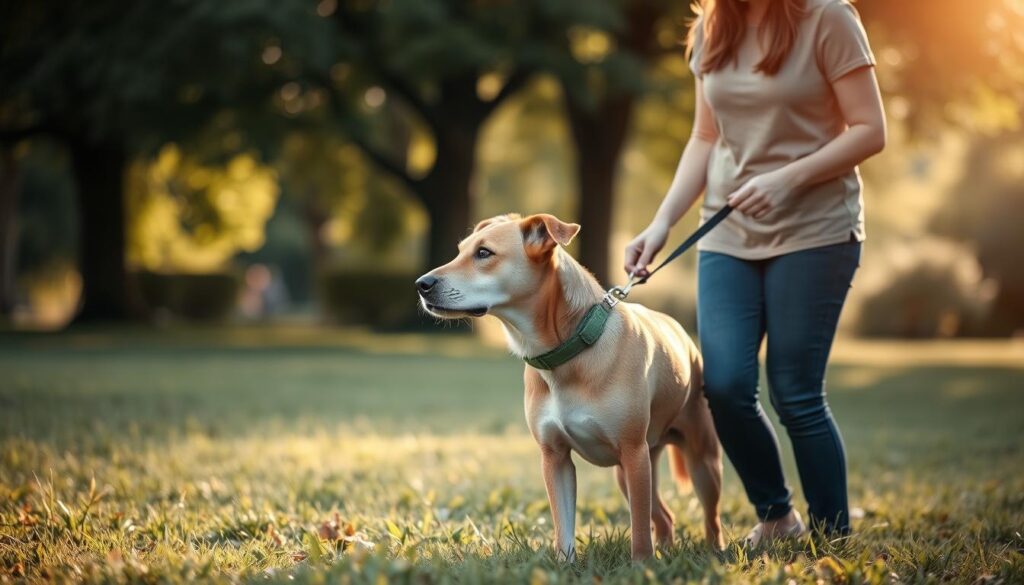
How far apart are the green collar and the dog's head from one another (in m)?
0.27

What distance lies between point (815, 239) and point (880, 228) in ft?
161

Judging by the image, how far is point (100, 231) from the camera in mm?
23719

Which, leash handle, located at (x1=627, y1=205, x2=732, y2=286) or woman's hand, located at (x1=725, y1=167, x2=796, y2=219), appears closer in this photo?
woman's hand, located at (x1=725, y1=167, x2=796, y2=219)

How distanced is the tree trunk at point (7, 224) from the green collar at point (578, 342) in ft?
91.6

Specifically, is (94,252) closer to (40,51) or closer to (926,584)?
(40,51)

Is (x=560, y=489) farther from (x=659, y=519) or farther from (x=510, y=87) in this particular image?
(x=510, y=87)

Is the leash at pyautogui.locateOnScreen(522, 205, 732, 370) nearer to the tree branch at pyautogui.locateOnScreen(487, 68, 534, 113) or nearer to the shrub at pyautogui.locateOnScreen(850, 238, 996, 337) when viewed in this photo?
the tree branch at pyautogui.locateOnScreen(487, 68, 534, 113)

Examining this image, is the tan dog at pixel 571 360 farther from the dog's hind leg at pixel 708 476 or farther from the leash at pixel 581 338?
the dog's hind leg at pixel 708 476

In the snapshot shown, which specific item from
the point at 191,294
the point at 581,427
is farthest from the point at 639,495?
the point at 191,294

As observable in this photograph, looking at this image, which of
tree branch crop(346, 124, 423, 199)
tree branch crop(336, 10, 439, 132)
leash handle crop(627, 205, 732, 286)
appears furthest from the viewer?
tree branch crop(346, 124, 423, 199)

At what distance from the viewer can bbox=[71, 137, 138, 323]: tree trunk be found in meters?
23.6

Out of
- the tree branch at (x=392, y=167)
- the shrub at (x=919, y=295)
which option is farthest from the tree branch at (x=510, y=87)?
the shrub at (x=919, y=295)

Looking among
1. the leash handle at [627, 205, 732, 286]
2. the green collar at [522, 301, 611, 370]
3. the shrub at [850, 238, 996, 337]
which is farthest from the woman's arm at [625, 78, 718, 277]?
the shrub at [850, 238, 996, 337]

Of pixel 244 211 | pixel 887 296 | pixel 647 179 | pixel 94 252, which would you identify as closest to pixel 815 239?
pixel 94 252
